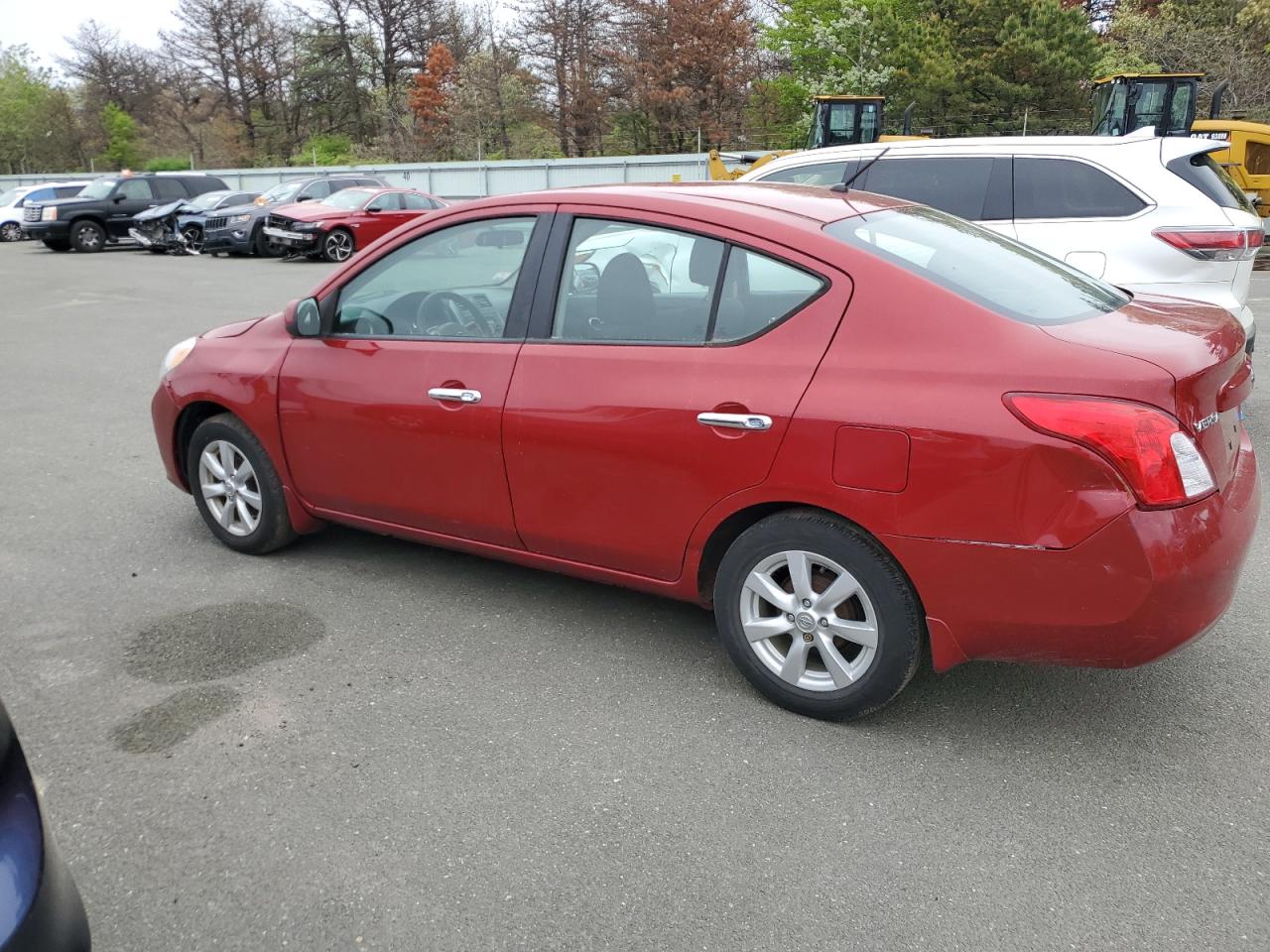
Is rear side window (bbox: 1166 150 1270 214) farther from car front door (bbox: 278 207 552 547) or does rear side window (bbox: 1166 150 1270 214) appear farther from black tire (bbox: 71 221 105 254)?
black tire (bbox: 71 221 105 254)

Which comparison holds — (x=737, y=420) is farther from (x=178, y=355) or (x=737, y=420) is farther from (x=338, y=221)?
(x=338, y=221)

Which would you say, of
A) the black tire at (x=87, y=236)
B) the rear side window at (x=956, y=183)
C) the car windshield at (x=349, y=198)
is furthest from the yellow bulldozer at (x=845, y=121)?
the black tire at (x=87, y=236)

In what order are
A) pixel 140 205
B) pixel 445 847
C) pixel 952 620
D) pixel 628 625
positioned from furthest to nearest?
pixel 140 205 < pixel 628 625 < pixel 952 620 < pixel 445 847

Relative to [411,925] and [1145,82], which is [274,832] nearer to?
[411,925]

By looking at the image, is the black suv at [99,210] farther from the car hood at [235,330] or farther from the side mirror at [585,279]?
→ the side mirror at [585,279]

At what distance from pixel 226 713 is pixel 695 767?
1550 millimetres

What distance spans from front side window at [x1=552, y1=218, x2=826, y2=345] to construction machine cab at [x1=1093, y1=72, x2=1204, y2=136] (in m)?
12.2

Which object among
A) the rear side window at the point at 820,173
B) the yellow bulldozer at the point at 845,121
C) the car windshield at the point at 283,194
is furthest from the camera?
the car windshield at the point at 283,194

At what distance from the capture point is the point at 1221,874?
253 cm

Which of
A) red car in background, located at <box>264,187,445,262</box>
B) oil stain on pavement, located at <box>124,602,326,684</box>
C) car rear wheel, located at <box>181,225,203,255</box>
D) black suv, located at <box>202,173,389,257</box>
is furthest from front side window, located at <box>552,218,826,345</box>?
car rear wheel, located at <box>181,225,203,255</box>

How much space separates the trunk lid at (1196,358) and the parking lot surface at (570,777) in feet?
3.08

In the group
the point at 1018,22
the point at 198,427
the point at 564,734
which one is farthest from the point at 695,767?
the point at 1018,22

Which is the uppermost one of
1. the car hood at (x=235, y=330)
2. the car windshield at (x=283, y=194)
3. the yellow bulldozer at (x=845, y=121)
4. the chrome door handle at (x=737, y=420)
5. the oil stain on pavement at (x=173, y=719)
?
the yellow bulldozer at (x=845, y=121)

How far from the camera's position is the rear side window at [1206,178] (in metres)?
6.54
